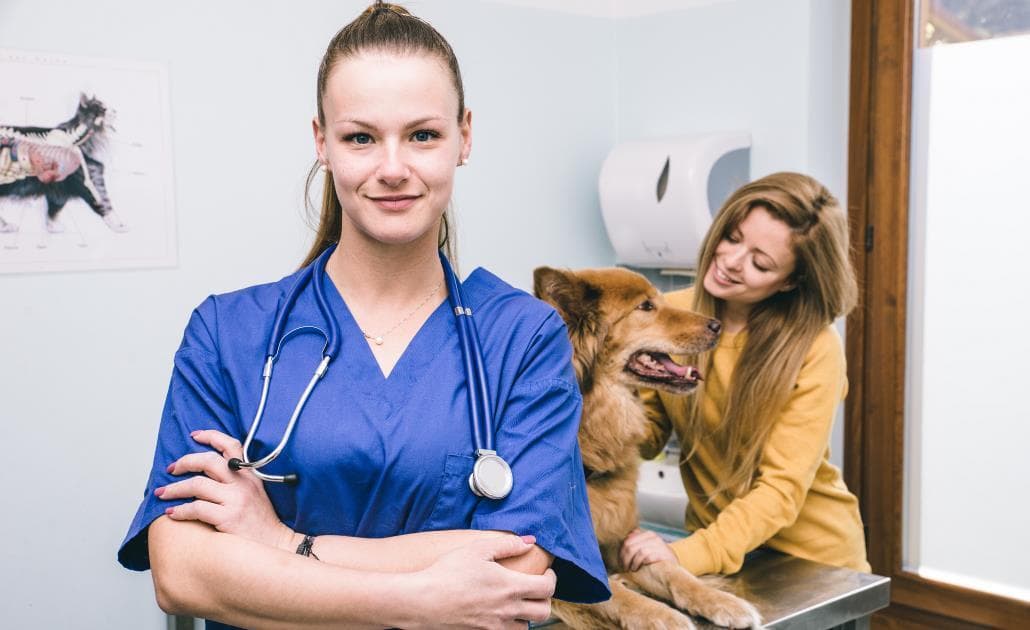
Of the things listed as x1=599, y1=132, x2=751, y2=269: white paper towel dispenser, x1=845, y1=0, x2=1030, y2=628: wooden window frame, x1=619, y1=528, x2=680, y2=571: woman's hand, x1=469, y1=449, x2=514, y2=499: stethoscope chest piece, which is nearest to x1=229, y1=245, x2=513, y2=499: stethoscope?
x1=469, y1=449, x2=514, y2=499: stethoscope chest piece

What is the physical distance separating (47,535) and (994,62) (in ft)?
9.10

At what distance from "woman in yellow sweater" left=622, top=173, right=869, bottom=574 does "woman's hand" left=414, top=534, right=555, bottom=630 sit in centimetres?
77

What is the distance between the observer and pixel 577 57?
3.26 m

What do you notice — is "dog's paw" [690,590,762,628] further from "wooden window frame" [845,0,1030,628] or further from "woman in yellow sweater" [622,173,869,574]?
"wooden window frame" [845,0,1030,628]

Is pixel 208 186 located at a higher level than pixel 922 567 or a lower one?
higher

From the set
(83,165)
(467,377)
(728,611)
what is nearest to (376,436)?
(467,377)

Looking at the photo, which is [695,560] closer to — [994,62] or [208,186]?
[208,186]

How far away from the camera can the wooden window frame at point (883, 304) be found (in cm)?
275

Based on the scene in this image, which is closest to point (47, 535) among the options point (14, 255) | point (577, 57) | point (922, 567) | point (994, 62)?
point (14, 255)

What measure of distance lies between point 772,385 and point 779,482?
0.18m

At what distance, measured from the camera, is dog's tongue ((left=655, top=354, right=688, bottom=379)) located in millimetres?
1825

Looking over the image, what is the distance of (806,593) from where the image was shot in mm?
1596

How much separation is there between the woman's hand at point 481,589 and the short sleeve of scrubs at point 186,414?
0.30 metres

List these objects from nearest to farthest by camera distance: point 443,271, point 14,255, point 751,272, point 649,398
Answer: point 443,271 → point 751,272 → point 649,398 → point 14,255
